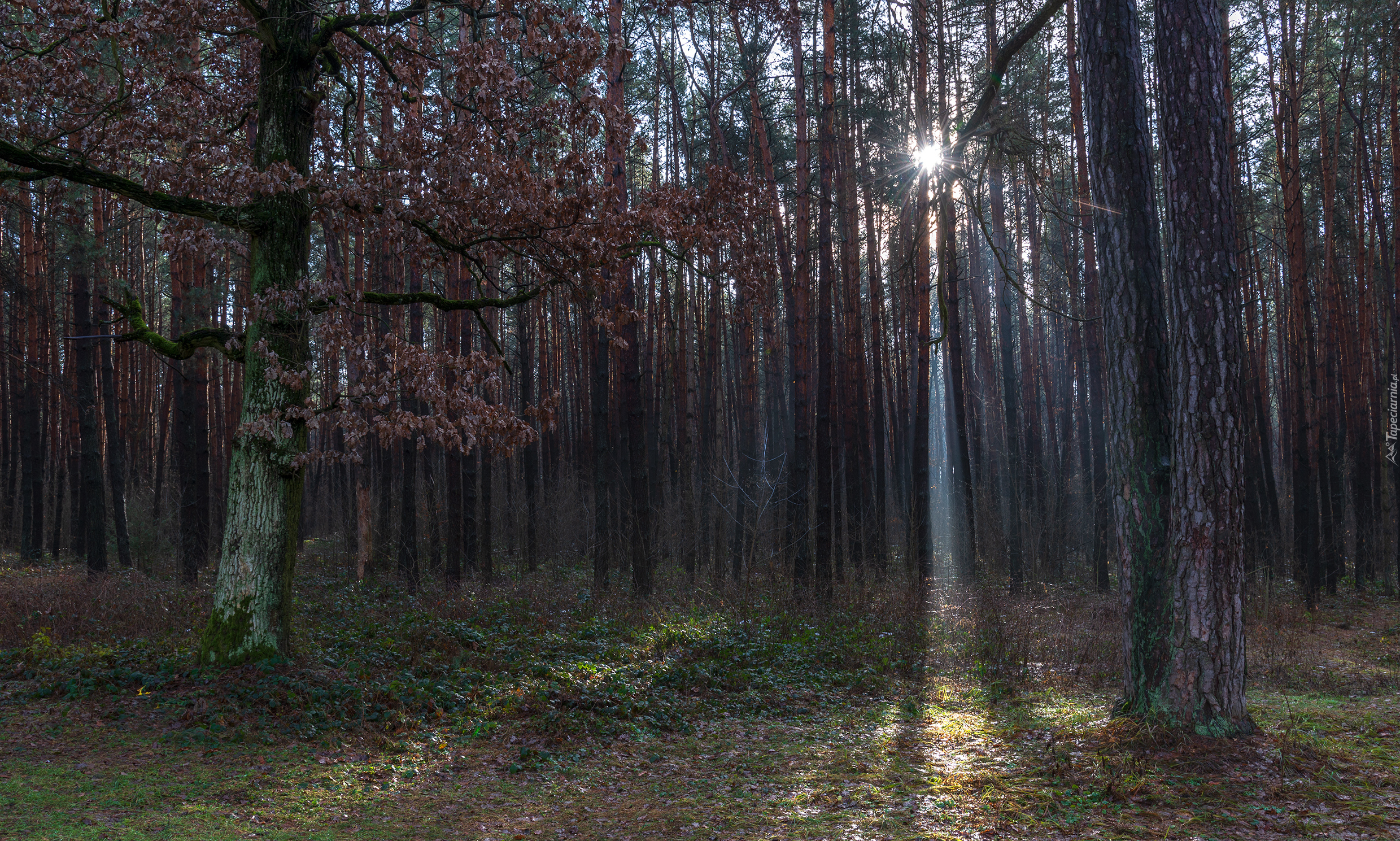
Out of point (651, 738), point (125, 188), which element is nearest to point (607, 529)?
point (651, 738)

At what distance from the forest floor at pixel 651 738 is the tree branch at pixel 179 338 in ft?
10.0

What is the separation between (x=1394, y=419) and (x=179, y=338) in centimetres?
2298

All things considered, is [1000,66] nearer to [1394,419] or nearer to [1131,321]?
[1131,321]

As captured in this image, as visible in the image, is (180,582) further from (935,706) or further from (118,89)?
(935,706)

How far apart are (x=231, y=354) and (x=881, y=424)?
16552 millimetres

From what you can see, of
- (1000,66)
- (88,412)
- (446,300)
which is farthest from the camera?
(88,412)

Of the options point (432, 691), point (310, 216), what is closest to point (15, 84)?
point (310, 216)

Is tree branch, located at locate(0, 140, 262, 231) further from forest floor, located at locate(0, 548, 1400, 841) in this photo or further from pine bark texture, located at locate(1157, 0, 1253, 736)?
pine bark texture, located at locate(1157, 0, 1253, 736)

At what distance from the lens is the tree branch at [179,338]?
7.52 metres

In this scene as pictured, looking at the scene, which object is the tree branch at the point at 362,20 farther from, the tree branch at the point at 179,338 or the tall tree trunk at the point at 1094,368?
the tall tree trunk at the point at 1094,368

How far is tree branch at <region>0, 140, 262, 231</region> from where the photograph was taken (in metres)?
6.70

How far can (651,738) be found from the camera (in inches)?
278

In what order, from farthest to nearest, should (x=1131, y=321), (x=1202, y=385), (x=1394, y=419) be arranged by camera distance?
(x=1394, y=419)
(x=1131, y=321)
(x=1202, y=385)

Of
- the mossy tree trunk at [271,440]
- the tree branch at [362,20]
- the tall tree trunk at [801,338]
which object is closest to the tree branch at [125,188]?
the mossy tree trunk at [271,440]
